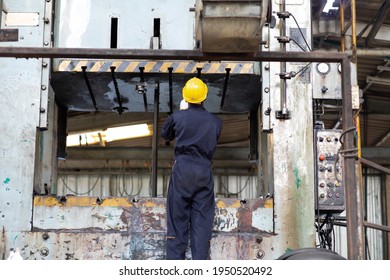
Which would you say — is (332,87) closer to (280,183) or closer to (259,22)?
(280,183)

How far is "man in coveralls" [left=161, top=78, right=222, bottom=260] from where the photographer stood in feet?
12.1

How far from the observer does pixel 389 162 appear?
10.2 m

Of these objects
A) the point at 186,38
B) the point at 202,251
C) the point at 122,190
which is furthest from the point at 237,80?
the point at 122,190

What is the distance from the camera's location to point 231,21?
2.89m

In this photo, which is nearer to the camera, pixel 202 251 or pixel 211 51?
pixel 211 51

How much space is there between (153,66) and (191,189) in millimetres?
1123

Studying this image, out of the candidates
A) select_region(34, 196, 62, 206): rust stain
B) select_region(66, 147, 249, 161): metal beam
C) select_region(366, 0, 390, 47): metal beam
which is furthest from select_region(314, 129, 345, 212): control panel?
select_region(66, 147, 249, 161): metal beam

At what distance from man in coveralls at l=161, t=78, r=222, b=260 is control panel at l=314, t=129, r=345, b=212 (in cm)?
79

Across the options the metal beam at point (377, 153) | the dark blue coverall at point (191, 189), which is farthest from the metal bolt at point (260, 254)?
the metal beam at point (377, 153)

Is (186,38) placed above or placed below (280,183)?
above

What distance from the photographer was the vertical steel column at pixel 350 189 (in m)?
2.86

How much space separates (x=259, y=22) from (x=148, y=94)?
7.63 ft

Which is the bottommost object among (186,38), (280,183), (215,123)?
(280,183)

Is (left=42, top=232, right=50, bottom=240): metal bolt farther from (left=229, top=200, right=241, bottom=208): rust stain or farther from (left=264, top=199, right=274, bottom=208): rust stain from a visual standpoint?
(left=264, top=199, right=274, bottom=208): rust stain
